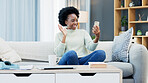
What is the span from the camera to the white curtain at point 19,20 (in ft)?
16.9

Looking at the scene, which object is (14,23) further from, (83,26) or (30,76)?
(30,76)

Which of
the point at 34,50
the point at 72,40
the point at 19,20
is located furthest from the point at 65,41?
the point at 19,20

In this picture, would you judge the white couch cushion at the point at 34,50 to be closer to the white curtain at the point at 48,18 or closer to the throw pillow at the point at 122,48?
the throw pillow at the point at 122,48

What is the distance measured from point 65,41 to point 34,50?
559mm

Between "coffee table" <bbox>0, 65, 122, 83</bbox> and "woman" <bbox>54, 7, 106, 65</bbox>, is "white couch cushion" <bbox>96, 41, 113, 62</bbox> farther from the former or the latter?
"coffee table" <bbox>0, 65, 122, 83</bbox>

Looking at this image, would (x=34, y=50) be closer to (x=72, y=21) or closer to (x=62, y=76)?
(x=72, y=21)

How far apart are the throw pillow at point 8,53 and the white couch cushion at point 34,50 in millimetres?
115

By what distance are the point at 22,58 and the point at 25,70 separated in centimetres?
146

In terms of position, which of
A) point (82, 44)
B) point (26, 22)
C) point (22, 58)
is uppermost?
point (26, 22)

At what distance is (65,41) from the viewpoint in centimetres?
290

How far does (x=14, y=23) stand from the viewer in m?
5.26

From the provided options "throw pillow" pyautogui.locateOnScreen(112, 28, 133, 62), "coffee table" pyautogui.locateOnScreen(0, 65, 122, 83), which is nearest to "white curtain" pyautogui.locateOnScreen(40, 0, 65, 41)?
"throw pillow" pyautogui.locateOnScreen(112, 28, 133, 62)

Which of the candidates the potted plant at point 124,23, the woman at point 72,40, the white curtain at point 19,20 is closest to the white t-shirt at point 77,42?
the woman at point 72,40

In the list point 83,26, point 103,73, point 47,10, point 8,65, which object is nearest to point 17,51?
point 8,65
